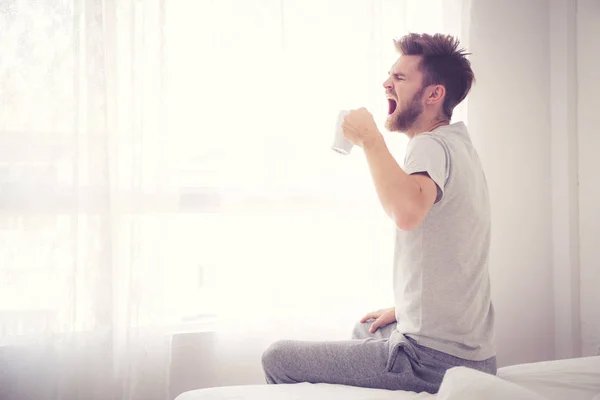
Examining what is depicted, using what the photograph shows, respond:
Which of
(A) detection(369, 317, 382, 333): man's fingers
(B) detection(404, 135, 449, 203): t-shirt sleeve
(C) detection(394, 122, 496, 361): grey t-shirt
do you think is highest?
(B) detection(404, 135, 449, 203): t-shirt sleeve

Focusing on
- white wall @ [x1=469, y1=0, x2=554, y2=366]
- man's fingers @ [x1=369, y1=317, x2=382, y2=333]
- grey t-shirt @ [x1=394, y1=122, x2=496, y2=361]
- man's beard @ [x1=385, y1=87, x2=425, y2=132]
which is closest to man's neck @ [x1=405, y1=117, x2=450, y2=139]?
man's beard @ [x1=385, y1=87, x2=425, y2=132]

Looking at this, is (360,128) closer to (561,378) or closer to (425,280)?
(425,280)

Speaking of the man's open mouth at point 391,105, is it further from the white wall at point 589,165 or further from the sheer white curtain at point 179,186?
the white wall at point 589,165

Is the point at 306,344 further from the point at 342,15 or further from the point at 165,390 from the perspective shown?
the point at 342,15

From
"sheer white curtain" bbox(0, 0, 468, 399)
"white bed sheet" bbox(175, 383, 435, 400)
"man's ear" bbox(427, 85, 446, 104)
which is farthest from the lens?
"sheer white curtain" bbox(0, 0, 468, 399)

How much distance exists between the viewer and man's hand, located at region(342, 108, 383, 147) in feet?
4.45

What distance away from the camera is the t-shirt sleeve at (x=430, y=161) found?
1229 mm

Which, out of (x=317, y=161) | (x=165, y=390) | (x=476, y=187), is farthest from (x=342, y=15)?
(x=165, y=390)

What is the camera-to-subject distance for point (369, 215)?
83.8 inches

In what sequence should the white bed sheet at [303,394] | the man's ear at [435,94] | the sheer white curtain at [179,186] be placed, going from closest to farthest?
the white bed sheet at [303,394]
the man's ear at [435,94]
the sheer white curtain at [179,186]

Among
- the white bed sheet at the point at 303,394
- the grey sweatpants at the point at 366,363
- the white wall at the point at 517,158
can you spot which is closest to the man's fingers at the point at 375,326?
the grey sweatpants at the point at 366,363

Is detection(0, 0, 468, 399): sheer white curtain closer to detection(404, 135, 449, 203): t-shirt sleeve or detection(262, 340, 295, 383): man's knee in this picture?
detection(262, 340, 295, 383): man's knee

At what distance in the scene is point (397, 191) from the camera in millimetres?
1205

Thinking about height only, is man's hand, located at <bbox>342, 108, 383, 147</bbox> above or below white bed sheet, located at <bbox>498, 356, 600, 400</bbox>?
above
